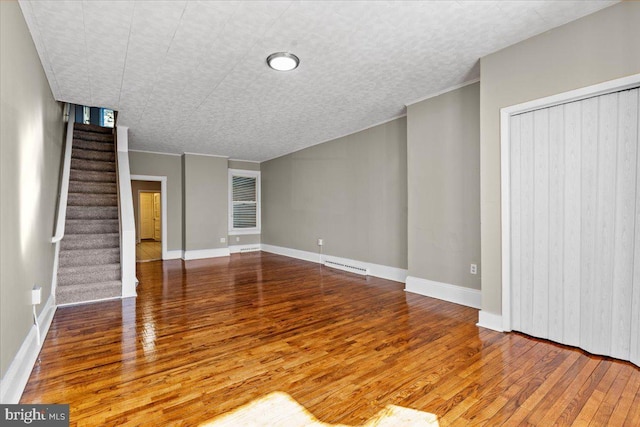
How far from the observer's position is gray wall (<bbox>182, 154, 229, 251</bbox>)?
735cm

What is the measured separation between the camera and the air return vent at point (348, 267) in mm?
5453

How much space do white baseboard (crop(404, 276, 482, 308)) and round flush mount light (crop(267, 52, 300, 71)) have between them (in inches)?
123

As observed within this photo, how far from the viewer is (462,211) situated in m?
3.74

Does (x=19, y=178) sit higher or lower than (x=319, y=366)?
higher

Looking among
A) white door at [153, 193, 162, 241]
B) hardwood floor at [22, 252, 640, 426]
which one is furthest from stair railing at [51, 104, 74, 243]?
white door at [153, 193, 162, 241]

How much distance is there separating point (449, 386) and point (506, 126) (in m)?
2.35

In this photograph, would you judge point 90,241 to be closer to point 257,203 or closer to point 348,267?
point 348,267

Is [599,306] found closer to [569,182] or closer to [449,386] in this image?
[569,182]

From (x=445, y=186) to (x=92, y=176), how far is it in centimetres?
565

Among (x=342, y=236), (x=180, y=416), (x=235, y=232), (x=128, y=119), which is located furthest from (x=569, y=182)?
(x=235, y=232)

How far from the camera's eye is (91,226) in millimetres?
4660

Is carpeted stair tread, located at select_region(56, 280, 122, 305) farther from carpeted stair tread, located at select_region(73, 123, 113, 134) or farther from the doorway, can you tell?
the doorway

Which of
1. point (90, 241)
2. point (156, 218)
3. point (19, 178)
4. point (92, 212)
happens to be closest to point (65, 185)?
point (92, 212)

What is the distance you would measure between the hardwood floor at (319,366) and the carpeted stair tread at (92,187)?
2.21 meters
